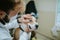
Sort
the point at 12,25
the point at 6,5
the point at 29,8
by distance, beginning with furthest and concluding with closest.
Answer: the point at 29,8 → the point at 12,25 → the point at 6,5

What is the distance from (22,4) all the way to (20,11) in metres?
0.07

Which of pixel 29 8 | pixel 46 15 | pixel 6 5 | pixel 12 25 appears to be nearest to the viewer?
pixel 6 5

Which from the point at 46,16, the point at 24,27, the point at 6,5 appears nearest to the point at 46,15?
the point at 46,16

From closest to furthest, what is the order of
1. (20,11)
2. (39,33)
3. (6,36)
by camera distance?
(6,36), (20,11), (39,33)

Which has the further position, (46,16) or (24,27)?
(46,16)

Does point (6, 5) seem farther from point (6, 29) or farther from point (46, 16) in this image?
point (46, 16)

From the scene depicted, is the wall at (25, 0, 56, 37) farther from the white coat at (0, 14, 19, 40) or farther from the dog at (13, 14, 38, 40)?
the white coat at (0, 14, 19, 40)

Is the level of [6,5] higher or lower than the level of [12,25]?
higher

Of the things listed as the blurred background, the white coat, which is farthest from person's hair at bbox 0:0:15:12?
the blurred background

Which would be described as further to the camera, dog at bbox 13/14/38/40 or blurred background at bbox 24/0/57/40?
blurred background at bbox 24/0/57/40

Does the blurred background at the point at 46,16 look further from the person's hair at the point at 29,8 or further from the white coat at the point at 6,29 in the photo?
the white coat at the point at 6,29

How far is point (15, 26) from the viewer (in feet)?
4.24

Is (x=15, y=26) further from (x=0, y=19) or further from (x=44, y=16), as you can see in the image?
(x=44, y=16)

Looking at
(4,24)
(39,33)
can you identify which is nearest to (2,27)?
(4,24)
